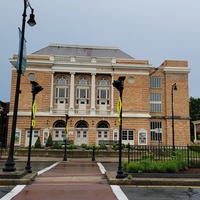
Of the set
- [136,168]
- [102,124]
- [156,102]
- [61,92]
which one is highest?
[61,92]

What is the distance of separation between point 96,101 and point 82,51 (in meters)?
10.9

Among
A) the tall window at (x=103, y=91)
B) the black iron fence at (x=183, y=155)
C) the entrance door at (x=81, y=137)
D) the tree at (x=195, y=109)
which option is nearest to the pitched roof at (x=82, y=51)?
the tall window at (x=103, y=91)

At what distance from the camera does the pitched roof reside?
47.8 m

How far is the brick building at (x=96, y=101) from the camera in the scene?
138 feet

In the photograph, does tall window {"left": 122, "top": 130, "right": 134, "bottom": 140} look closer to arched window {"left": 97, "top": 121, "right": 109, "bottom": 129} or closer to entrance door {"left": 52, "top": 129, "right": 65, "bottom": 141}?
arched window {"left": 97, "top": 121, "right": 109, "bottom": 129}

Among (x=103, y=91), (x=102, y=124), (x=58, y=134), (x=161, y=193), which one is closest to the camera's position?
(x=161, y=193)

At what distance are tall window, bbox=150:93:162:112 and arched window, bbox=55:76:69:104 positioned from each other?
48.9 ft

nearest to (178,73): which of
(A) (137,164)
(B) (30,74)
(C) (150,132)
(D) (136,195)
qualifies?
(C) (150,132)

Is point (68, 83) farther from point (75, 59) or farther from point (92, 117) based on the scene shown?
point (92, 117)

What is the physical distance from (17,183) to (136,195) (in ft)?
15.0

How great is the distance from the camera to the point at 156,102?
4606cm

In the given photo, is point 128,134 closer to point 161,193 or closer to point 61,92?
point 61,92

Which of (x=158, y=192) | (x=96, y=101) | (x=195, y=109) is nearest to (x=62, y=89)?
(x=96, y=101)

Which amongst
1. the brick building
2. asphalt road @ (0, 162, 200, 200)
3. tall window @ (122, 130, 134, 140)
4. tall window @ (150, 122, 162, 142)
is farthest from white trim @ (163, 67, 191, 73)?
asphalt road @ (0, 162, 200, 200)
